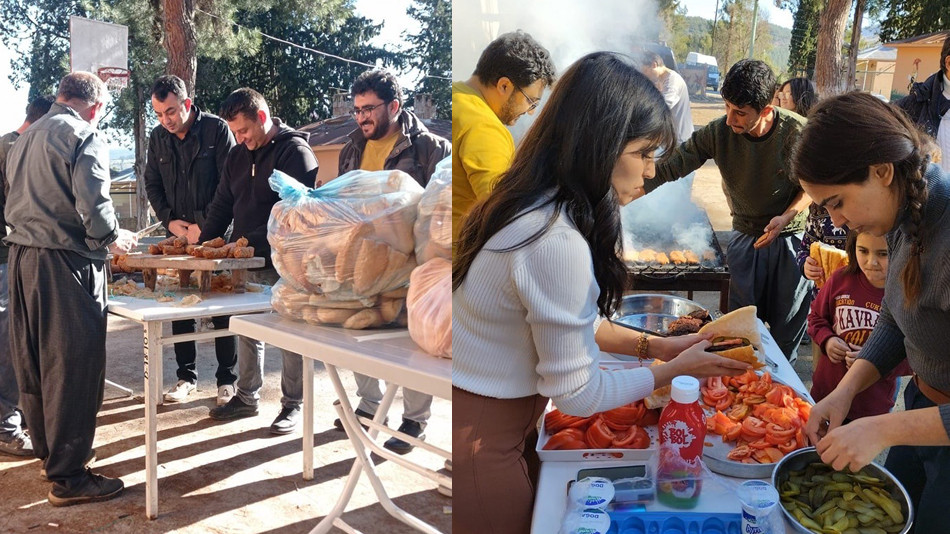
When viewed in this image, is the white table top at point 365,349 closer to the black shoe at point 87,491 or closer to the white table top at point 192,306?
the white table top at point 192,306

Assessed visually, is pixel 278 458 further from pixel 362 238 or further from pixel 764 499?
pixel 764 499

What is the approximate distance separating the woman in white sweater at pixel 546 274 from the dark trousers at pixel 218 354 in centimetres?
234

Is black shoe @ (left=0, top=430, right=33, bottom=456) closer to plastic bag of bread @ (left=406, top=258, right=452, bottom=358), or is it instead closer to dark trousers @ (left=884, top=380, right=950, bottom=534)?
plastic bag of bread @ (left=406, top=258, right=452, bottom=358)

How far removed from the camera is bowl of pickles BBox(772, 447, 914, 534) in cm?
90

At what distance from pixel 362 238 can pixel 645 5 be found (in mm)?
795

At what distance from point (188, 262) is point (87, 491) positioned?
Answer: 86 cm

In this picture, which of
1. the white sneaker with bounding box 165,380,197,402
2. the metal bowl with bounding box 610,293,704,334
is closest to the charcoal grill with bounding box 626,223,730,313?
the metal bowl with bounding box 610,293,704,334

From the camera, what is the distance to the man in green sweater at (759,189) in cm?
168

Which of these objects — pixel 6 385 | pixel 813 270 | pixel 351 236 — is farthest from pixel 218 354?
pixel 813 270

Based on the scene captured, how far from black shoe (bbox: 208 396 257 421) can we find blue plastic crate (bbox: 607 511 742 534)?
276cm

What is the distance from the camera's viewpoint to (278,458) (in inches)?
115

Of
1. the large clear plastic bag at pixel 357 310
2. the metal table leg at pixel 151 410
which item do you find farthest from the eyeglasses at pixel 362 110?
the metal table leg at pixel 151 410

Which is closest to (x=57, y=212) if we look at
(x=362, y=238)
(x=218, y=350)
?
(x=218, y=350)

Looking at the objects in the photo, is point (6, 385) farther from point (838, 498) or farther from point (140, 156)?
point (838, 498)
